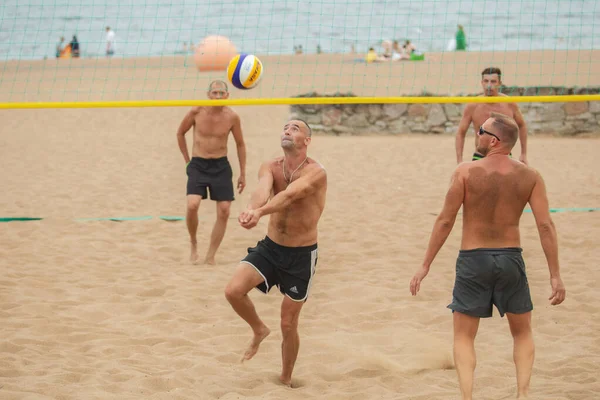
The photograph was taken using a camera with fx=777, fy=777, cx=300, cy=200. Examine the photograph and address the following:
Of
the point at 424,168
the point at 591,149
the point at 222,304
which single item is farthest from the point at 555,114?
the point at 222,304

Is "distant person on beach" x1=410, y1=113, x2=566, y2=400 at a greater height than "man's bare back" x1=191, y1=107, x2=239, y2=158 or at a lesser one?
lesser

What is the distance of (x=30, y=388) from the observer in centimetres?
411

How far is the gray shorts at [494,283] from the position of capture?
3.76m

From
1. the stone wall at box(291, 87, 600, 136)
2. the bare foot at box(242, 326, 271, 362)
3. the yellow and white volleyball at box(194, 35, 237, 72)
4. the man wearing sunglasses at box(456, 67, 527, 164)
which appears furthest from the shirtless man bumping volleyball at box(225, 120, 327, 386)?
the yellow and white volleyball at box(194, 35, 237, 72)

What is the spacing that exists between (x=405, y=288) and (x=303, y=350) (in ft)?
5.35

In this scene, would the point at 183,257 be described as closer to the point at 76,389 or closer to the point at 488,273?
the point at 76,389

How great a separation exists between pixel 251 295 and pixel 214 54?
12686mm

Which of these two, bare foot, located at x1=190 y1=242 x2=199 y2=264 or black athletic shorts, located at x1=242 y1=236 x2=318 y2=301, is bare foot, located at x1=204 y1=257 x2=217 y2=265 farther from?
black athletic shorts, located at x1=242 y1=236 x2=318 y2=301

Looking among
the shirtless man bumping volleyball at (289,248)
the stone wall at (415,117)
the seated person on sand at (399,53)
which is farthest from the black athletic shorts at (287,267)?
the seated person on sand at (399,53)

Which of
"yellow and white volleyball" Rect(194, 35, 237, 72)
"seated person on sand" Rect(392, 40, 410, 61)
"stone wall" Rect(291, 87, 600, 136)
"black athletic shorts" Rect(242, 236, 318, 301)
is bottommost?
"black athletic shorts" Rect(242, 236, 318, 301)

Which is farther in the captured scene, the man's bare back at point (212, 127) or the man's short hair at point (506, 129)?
the man's bare back at point (212, 127)

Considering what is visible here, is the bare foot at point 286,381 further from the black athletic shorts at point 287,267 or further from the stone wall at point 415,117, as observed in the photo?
the stone wall at point 415,117

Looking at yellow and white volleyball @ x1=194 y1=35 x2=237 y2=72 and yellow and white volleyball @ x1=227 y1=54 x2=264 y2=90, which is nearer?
yellow and white volleyball @ x1=227 y1=54 x2=264 y2=90

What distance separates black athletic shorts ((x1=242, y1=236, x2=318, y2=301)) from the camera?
437 centimetres
